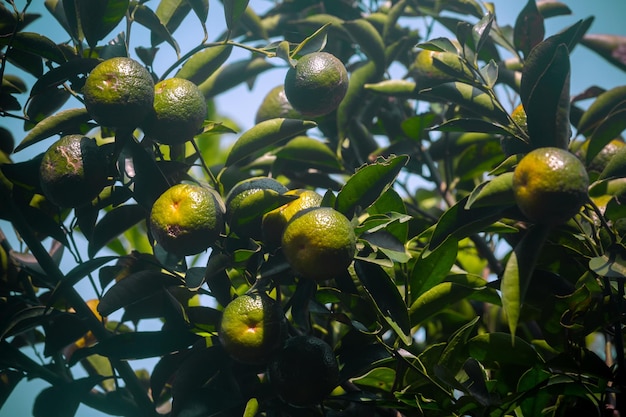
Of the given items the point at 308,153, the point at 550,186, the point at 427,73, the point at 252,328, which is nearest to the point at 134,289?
the point at 252,328

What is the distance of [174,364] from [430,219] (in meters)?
1.00

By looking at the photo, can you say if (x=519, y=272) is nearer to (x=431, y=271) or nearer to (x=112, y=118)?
(x=431, y=271)

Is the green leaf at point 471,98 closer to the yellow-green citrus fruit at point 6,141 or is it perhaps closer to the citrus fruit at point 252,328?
the citrus fruit at point 252,328

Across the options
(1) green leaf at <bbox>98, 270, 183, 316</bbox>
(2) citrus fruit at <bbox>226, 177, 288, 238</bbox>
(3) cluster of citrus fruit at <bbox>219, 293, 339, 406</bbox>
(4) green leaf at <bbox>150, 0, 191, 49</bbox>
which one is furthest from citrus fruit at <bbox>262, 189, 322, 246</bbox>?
(4) green leaf at <bbox>150, 0, 191, 49</bbox>

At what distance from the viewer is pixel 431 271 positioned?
1540 millimetres

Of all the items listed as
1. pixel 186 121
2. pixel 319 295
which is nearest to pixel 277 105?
pixel 186 121

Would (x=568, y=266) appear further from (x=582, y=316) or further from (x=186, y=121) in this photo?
(x=186, y=121)

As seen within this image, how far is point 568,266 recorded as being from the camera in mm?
1650

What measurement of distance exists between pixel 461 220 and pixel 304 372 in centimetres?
46

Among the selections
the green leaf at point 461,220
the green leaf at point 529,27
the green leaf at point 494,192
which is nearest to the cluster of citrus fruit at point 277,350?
the green leaf at point 461,220

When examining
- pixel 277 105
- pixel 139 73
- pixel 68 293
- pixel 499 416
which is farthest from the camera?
pixel 277 105

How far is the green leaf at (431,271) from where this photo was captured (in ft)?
5.01

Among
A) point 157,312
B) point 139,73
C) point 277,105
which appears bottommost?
point 157,312

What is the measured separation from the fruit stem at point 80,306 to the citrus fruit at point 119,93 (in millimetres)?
412
